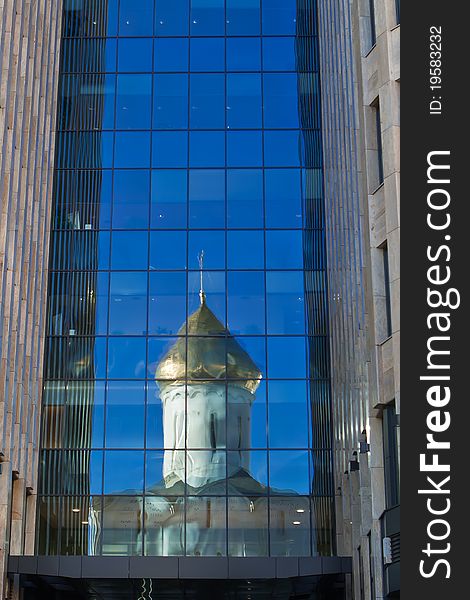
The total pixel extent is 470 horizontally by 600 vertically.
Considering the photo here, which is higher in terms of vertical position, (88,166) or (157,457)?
(88,166)

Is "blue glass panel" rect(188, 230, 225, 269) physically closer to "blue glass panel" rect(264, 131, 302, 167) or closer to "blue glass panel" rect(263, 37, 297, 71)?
"blue glass panel" rect(264, 131, 302, 167)

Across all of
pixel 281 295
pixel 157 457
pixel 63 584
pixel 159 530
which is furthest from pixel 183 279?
pixel 63 584

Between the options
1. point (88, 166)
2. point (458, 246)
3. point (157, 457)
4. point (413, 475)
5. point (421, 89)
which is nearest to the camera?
point (413, 475)

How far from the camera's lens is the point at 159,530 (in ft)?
149

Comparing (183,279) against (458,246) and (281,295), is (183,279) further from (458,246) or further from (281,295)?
(458,246)

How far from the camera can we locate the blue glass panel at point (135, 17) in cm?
5231

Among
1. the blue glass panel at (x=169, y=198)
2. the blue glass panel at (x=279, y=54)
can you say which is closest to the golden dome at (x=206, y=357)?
the blue glass panel at (x=169, y=198)

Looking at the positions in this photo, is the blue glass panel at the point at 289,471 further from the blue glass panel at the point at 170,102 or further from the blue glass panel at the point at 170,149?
the blue glass panel at the point at 170,102

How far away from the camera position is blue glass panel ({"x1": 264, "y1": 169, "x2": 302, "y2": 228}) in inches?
1954

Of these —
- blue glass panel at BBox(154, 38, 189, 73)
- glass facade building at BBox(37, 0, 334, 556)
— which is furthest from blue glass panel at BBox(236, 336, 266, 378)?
blue glass panel at BBox(154, 38, 189, 73)

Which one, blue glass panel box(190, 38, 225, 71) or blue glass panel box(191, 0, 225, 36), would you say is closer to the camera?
blue glass panel box(190, 38, 225, 71)

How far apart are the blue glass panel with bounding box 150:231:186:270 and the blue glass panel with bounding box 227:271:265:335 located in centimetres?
235

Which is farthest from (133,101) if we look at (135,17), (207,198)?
(207,198)

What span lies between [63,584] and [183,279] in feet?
45.5
